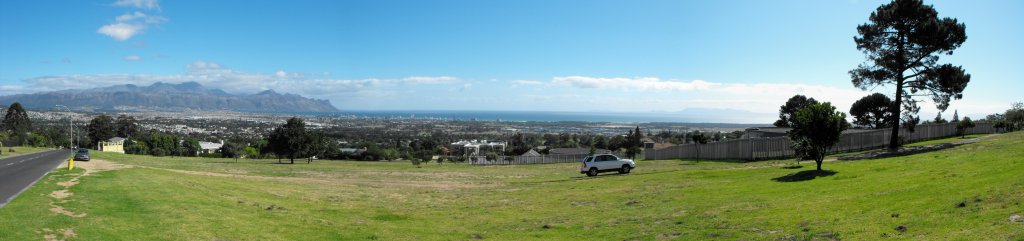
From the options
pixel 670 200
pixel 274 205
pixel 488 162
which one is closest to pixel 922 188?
pixel 670 200

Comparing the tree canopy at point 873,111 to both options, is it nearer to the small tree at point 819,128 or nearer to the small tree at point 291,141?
the small tree at point 819,128

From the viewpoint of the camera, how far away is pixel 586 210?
20047mm

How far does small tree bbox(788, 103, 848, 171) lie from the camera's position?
24.9 meters

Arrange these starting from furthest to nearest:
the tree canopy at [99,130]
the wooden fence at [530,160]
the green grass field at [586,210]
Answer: the tree canopy at [99,130], the wooden fence at [530,160], the green grass field at [586,210]

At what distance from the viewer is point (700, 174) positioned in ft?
99.7

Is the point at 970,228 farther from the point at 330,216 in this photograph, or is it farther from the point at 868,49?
the point at 868,49

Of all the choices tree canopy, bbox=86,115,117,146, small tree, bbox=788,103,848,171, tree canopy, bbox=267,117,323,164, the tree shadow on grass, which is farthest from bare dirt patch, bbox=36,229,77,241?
tree canopy, bbox=86,115,117,146

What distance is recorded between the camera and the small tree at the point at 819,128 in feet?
81.7

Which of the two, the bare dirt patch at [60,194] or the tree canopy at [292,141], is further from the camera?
the tree canopy at [292,141]

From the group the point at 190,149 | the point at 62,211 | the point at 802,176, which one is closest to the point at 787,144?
the point at 802,176

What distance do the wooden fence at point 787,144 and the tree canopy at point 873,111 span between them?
2622 centimetres

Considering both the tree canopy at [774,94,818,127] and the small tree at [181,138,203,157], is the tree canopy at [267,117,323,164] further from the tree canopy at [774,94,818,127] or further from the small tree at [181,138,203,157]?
the tree canopy at [774,94,818,127]

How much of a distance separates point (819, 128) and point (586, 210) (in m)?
12.3

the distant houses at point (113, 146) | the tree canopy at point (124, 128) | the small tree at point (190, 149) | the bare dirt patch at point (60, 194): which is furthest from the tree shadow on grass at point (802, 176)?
the tree canopy at point (124, 128)
